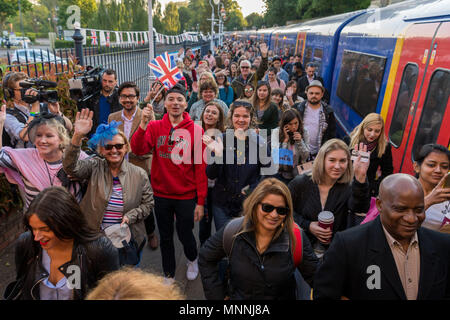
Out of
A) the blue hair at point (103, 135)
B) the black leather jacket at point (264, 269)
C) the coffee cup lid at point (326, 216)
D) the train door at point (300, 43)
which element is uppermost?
the train door at point (300, 43)

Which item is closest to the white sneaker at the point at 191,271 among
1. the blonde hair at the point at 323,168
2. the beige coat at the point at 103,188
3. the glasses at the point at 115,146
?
the beige coat at the point at 103,188

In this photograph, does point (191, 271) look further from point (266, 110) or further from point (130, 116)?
point (266, 110)

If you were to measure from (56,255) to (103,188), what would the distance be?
2.67 feet

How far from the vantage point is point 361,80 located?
6.75m

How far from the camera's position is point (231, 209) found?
360 centimetres

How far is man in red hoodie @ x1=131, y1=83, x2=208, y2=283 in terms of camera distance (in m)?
3.55

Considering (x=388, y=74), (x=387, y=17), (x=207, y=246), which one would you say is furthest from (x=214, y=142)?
(x=387, y=17)

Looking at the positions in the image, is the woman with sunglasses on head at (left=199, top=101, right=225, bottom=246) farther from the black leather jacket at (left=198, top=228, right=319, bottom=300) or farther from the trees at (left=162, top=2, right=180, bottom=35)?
the trees at (left=162, top=2, right=180, bottom=35)

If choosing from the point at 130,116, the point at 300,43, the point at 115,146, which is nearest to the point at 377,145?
the point at 115,146

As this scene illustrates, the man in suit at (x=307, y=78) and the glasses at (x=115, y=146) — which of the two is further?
the man in suit at (x=307, y=78)

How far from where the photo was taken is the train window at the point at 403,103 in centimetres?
434

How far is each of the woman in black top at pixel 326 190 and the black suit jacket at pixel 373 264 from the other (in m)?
0.99

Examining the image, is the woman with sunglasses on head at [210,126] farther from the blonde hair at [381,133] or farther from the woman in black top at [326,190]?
the blonde hair at [381,133]

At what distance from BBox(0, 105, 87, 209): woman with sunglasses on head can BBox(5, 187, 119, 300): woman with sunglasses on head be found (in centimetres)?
81
